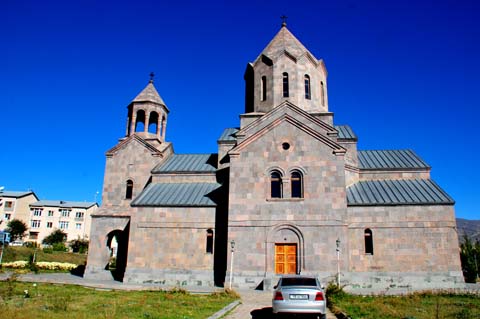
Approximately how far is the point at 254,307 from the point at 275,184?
804 centimetres

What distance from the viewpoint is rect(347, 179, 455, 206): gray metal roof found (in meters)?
19.2

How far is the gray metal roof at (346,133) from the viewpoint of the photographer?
2311cm

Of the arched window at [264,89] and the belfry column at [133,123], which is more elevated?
the arched window at [264,89]

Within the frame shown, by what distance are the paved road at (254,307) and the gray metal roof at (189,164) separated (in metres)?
9.98

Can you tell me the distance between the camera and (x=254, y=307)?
12453 mm

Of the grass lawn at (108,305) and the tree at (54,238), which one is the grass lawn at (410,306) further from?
the tree at (54,238)

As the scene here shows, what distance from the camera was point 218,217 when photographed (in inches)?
816

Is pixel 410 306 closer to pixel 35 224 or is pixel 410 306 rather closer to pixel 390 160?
pixel 390 160

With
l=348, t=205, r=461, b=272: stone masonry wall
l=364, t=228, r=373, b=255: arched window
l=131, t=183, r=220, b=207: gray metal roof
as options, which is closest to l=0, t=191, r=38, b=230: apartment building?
l=131, t=183, r=220, b=207: gray metal roof

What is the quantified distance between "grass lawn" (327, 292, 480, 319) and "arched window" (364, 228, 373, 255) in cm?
411

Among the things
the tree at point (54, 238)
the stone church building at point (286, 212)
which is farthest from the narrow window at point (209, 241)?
the tree at point (54, 238)

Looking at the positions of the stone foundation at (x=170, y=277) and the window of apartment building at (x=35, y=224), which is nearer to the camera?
the stone foundation at (x=170, y=277)

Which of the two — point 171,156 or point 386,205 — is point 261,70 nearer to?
point 171,156

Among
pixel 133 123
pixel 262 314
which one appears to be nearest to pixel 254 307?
pixel 262 314
